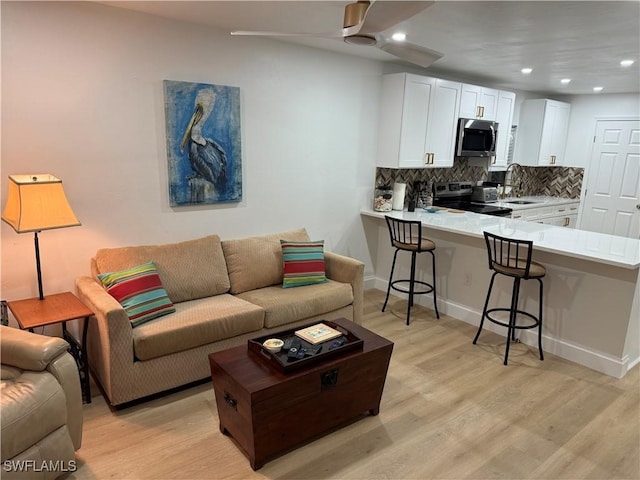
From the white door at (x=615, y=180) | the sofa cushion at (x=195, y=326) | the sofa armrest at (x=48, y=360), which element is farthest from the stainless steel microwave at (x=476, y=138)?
A: the sofa armrest at (x=48, y=360)

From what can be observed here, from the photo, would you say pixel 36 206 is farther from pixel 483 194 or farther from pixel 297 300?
pixel 483 194

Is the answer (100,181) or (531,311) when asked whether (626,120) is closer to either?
(531,311)

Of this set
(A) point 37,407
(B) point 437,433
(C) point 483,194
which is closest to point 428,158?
(C) point 483,194

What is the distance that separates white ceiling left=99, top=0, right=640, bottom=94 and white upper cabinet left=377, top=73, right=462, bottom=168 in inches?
12.4

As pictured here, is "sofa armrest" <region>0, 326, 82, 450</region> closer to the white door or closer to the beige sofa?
the beige sofa

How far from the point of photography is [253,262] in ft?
11.8

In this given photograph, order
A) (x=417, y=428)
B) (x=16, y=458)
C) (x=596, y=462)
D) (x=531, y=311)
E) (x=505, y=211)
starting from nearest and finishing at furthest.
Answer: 1. (x=16, y=458)
2. (x=596, y=462)
3. (x=417, y=428)
4. (x=531, y=311)
5. (x=505, y=211)

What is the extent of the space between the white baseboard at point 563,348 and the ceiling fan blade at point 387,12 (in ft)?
9.48

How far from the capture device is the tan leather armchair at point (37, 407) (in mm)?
1828

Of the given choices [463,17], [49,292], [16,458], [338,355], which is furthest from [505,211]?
[16,458]

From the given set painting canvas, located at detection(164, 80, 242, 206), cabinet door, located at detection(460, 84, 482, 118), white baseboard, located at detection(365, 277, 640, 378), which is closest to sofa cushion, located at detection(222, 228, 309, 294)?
painting canvas, located at detection(164, 80, 242, 206)

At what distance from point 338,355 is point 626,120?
20.1 feet

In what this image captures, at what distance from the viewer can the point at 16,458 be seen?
183cm

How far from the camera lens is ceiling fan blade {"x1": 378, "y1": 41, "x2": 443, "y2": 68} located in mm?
2312
